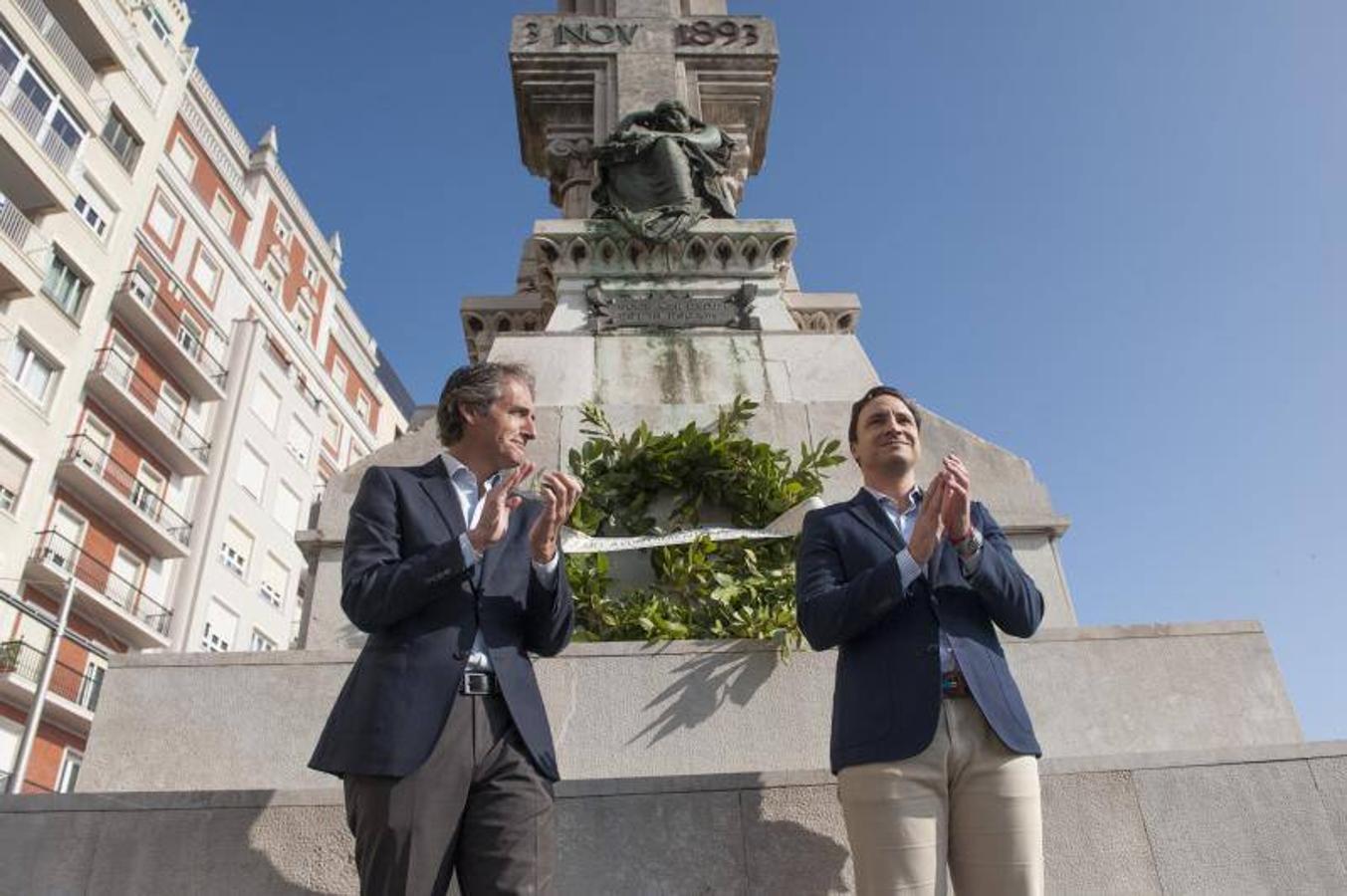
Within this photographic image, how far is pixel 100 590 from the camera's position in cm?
2508

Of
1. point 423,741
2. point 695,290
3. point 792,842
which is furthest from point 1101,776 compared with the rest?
point 695,290

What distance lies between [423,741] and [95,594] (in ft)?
85.8

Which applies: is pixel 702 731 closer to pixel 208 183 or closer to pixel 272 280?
pixel 208 183

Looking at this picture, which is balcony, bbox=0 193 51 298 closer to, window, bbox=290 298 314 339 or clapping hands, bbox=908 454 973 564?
window, bbox=290 298 314 339

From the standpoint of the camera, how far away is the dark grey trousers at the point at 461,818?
83.1 inches

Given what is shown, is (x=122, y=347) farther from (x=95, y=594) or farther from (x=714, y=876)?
(x=714, y=876)

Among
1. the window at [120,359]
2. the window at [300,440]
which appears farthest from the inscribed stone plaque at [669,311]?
the window at [300,440]

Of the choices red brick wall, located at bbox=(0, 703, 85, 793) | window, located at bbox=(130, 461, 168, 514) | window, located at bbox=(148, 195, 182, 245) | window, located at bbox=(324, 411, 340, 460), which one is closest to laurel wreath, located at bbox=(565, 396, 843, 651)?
red brick wall, located at bbox=(0, 703, 85, 793)

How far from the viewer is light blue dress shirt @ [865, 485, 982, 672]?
2.61 metres

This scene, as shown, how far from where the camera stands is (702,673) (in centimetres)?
Result: 435

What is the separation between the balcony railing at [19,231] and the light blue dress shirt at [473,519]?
80.4ft

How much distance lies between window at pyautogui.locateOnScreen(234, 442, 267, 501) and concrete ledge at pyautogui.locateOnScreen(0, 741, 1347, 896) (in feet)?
101

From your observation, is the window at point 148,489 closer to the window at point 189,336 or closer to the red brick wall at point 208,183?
the window at point 189,336

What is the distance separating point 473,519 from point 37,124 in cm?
2666
